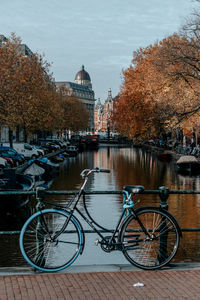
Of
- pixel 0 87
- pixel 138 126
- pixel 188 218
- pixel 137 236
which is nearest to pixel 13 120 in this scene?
pixel 0 87

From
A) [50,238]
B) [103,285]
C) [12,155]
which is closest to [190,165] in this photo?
[12,155]

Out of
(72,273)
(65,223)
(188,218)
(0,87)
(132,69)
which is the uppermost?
(132,69)

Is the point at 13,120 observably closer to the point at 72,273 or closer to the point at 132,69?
the point at 132,69

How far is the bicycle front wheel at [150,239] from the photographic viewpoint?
19.6ft

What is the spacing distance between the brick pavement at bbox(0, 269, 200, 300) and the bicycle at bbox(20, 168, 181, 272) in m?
0.25

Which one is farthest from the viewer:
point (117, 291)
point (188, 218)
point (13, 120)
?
point (13, 120)

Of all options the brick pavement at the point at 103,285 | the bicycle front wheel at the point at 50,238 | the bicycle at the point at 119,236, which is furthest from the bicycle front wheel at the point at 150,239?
the bicycle front wheel at the point at 50,238

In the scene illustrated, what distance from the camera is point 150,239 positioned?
6270 mm

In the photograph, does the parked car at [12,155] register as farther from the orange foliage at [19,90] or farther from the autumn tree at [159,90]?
the autumn tree at [159,90]

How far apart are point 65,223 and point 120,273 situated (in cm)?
96

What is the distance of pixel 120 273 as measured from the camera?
18.8 feet

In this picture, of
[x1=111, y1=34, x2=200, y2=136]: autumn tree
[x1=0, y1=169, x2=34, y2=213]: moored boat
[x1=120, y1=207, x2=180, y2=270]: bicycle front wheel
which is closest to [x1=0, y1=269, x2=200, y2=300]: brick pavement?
[x1=120, y1=207, x2=180, y2=270]: bicycle front wheel

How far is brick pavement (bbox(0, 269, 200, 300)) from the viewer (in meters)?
4.92

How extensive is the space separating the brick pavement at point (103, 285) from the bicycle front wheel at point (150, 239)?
0.22 meters
